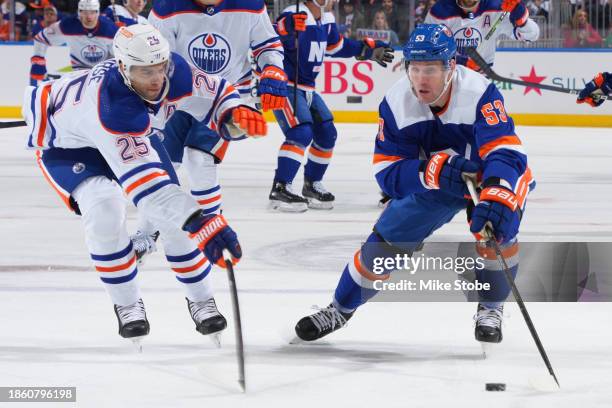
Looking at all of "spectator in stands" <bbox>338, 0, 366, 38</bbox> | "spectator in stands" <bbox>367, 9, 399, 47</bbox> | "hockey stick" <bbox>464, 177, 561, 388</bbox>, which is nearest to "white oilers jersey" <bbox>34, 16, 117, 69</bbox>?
"spectator in stands" <bbox>338, 0, 366, 38</bbox>

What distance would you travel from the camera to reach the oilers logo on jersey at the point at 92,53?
385 inches

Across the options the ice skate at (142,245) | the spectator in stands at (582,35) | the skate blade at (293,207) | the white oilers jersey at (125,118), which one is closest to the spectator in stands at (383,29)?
the spectator in stands at (582,35)

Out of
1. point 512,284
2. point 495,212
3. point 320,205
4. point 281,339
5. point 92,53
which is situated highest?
point 495,212

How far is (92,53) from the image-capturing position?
980 cm

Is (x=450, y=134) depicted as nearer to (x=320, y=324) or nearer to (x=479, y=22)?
(x=320, y=324)

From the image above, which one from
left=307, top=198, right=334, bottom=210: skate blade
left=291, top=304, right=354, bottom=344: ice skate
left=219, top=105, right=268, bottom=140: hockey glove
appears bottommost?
left=307, top=198, right=334, bottom=210: skate blade

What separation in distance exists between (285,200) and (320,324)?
2.78m

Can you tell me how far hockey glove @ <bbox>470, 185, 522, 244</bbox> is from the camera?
10.00 feet

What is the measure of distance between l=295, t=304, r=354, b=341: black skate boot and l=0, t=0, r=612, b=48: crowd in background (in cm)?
755

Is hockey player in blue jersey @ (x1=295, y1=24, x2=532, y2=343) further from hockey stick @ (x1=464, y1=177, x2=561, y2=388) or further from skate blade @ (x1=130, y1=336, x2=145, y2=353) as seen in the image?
skate blade @ (x1=130, y1=336, x2=145, y2=353)

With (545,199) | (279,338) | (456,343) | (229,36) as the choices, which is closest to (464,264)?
(456,343)

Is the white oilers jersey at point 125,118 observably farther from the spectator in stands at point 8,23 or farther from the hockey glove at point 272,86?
the spectator in stands at point 8,23

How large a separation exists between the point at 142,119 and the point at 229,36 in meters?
2.13

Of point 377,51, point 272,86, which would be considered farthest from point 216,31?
point 377,51
